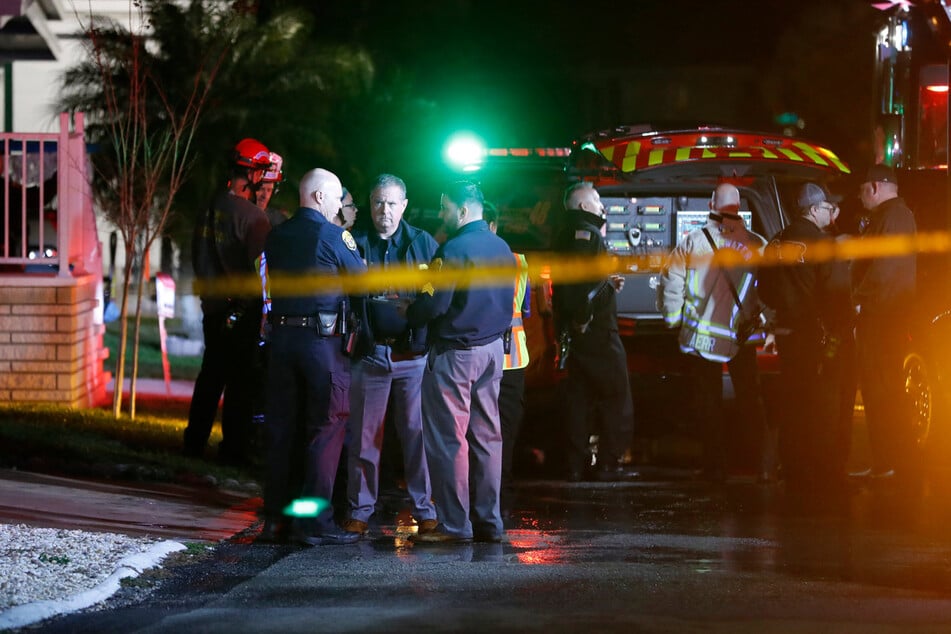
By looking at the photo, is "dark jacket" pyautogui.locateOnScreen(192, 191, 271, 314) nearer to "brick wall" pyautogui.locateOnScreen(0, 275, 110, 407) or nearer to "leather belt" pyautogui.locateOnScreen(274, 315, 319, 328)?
"leather belt" pyautogui.locateOnScreen(274, 315, 319, 328)

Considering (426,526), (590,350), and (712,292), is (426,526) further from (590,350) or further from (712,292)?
(712,292)

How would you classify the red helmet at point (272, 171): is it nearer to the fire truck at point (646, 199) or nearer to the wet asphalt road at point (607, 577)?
Answer: the fire truck at point (646, 199)

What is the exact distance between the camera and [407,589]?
7066mm

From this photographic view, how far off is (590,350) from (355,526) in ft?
8.78

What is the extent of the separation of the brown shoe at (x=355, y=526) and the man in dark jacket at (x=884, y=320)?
366cm

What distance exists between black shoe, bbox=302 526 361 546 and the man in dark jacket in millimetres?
3857

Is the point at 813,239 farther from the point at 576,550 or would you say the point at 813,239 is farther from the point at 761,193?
the point at 576,550

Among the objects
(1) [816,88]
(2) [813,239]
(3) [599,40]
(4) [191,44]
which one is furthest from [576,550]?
(3) [599,40]

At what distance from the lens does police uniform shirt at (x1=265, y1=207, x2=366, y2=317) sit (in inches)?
326

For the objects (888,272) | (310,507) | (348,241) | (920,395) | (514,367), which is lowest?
(310,507)

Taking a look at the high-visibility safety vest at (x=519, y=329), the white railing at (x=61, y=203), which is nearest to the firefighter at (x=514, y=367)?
the high-visibility safety vest at (x=519, y=329)

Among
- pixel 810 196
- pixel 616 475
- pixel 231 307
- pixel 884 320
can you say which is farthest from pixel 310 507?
pixel 884 320

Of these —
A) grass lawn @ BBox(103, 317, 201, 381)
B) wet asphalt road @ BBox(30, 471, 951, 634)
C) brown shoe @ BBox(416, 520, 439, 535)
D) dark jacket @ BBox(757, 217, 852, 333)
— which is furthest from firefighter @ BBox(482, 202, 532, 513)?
grass lawn @ BBox(103, 317, 201, 381)

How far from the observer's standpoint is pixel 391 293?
861cm
